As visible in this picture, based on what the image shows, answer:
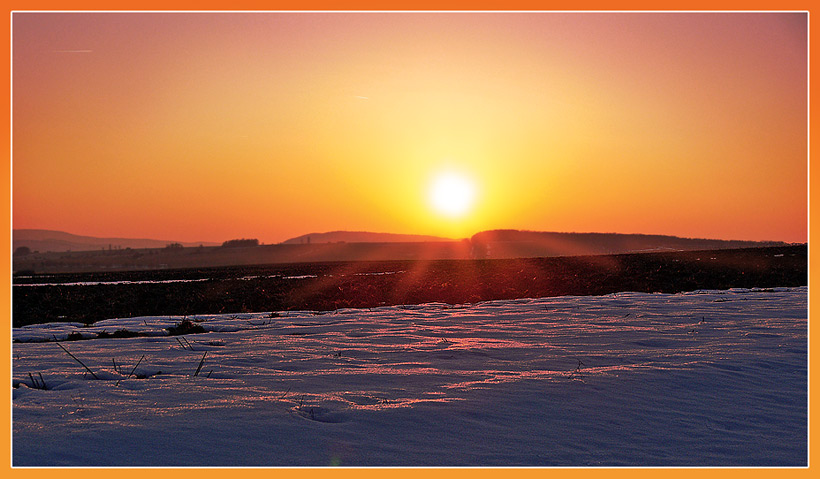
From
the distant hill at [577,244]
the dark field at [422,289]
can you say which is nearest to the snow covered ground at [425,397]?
the dark field at [422,289]

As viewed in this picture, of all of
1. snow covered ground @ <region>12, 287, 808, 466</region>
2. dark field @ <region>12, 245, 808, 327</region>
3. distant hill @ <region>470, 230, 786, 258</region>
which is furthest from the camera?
distant hill @ <region>470, 230, 786, 258</region>

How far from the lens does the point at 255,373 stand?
5531 mm

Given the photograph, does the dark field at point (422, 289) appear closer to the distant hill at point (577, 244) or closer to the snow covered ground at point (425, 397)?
the snow covered ground at point (425, 397)

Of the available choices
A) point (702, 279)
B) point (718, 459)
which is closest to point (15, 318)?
point (718, 459)

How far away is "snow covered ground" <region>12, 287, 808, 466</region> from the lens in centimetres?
365

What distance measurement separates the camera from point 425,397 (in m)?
4.69

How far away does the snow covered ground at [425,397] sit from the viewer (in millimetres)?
3646

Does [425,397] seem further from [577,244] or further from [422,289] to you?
[577,244]

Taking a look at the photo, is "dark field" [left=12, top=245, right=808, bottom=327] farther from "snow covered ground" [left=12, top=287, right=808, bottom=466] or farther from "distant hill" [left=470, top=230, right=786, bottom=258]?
"distant hill" [left=470, top=230, right=786, bottom=258]

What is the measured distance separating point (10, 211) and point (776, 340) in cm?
770

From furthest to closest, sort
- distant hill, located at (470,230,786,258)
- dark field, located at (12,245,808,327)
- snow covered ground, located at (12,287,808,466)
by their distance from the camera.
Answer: distant hill, located at (470,230,786,258) < dark field, located at (12,245,808,327) < snow covered ground, located at (12,287,808,466)

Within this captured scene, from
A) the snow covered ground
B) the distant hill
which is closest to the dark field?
the snow covered ground

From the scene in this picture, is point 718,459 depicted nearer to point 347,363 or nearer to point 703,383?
point 703,383

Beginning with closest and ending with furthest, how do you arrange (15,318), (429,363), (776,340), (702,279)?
(429,363) < (776,340) < (15,318) < (702,279)
